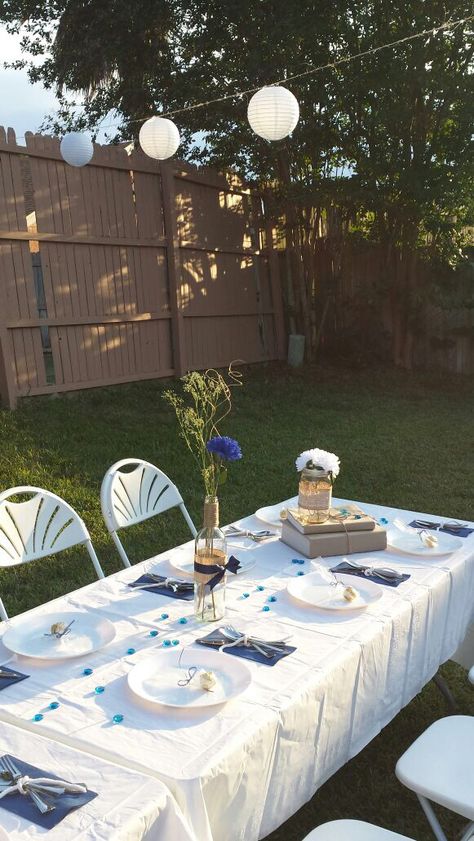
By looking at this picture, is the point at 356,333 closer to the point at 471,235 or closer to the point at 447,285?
the point at 447,285

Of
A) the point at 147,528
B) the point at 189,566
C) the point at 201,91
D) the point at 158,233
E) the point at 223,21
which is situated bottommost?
the point at 147,528

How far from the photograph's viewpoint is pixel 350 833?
1485 millimetres

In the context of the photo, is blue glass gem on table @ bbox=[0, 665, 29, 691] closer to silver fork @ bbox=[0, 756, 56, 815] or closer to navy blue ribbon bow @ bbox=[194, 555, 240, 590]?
silver fork @ bbox=[0, 756, 56, 815]

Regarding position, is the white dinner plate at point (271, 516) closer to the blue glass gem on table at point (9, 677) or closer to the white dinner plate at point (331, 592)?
the white dinner plate at point (331, 592)

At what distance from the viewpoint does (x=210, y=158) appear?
26.6 feet

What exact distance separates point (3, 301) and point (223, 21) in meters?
4.03

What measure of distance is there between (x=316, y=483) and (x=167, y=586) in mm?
600

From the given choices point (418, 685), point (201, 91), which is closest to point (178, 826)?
point (418, 685)

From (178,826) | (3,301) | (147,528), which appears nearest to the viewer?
(178,826)

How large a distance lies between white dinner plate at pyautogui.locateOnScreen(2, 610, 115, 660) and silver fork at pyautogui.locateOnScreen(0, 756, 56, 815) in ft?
1.26

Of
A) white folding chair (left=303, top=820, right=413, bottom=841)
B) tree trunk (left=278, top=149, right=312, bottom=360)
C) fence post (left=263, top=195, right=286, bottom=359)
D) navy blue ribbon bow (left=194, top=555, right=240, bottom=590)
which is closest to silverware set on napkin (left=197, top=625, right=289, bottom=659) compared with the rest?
navy blue ribbon bow (left=194, top=555, right=240, bottom=590)

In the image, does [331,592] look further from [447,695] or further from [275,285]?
[275,285]

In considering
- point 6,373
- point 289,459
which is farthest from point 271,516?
point 6,373

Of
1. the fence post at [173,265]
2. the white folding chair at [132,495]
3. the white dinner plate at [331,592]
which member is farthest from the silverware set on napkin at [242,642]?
the fence post at [173,265]
